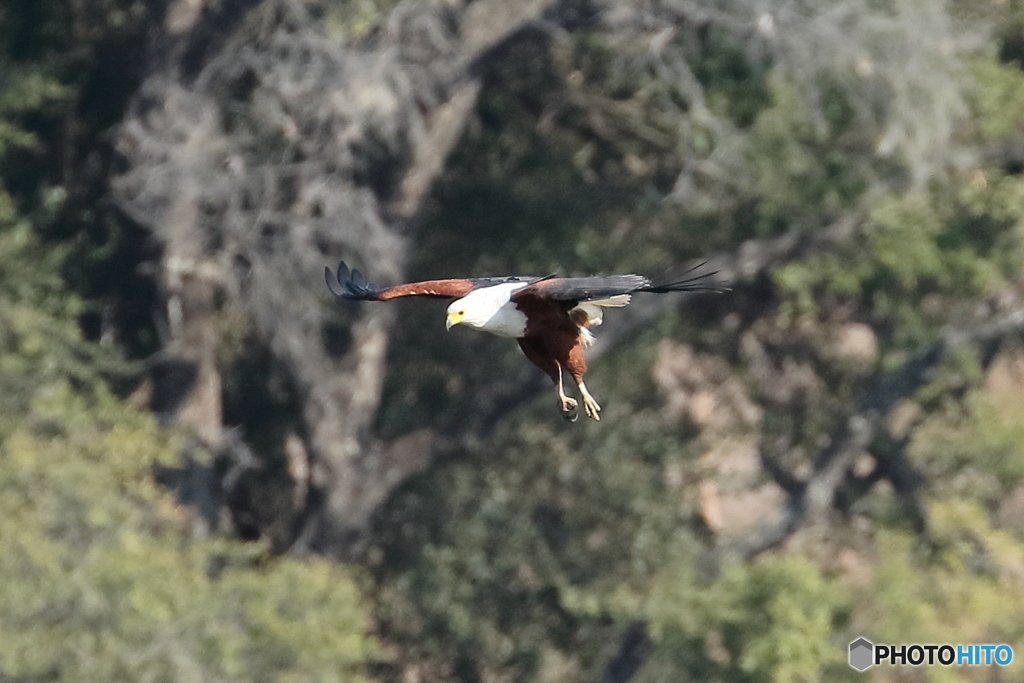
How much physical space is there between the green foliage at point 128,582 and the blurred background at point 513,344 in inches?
2.7

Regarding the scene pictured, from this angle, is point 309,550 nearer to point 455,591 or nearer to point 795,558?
point 455,591

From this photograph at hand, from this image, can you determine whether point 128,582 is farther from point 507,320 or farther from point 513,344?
point 507,320

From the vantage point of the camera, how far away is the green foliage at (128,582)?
41.8 ft

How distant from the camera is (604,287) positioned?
288 inches

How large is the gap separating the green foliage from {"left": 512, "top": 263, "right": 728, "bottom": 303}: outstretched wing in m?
6.01

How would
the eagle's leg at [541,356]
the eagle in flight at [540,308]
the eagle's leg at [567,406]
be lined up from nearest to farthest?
the eagle in flight at [540,308] < the eagle's leg at [541,356] < the eagle's leg at [567,406]

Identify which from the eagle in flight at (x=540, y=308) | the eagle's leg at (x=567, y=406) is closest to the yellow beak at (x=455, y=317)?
the eagle in flight at (x=540, y=308)

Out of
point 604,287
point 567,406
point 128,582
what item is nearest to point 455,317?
point 604,287

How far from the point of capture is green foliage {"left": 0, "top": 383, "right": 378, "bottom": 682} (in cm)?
1275

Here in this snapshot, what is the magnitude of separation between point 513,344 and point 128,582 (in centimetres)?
486

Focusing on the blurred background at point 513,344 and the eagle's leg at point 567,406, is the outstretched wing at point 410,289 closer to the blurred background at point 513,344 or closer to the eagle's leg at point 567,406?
the eagle's leg at point 567,406

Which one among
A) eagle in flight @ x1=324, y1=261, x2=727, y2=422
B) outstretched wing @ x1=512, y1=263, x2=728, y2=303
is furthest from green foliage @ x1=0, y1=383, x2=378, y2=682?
outstretched wing @ x1=512, y1=263, x2=728, y2=303

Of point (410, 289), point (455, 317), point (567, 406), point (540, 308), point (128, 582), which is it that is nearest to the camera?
point (455, 317)

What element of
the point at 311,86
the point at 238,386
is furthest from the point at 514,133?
the point at 238,386
